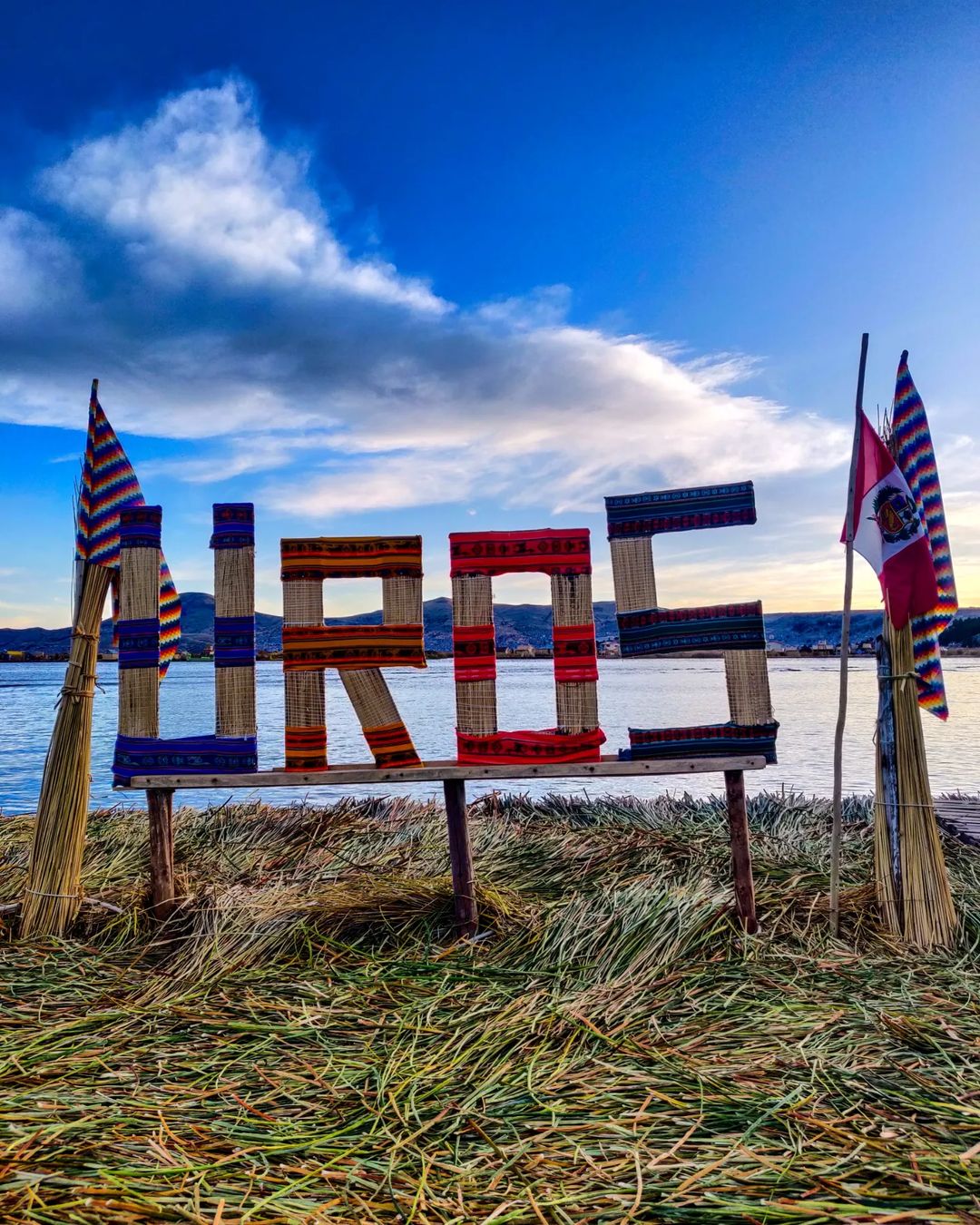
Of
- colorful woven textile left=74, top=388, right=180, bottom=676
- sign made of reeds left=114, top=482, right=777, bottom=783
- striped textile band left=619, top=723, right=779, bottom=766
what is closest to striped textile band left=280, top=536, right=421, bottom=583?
sign made of reeds left=114, top=482, right=777, bottom=783

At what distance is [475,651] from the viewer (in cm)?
535

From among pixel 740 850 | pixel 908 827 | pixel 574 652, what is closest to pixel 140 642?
pixel 574 652

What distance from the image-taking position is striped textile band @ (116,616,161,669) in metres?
5.43

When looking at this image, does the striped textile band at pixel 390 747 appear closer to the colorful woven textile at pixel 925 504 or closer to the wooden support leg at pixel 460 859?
the wooden support leg at pixel 460 859

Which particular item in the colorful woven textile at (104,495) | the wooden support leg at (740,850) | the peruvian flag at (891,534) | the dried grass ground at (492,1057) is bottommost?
the dried grass ground at (492,1057)

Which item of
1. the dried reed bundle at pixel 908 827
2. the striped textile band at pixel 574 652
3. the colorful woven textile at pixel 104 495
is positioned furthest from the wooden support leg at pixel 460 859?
the dried reed bundle at pixel 908 827

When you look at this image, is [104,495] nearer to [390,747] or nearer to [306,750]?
[306,750]

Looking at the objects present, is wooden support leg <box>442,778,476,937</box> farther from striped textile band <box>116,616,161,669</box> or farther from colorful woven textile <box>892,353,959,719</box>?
colorful woven textile <box>892,353,959,719</box>

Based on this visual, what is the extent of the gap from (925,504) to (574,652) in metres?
2.58

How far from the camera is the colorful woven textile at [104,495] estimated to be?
5773 millimetres

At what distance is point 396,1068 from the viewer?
3.55 m

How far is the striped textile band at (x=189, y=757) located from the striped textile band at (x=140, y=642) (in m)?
0.52

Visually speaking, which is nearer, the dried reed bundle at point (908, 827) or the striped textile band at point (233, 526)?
the dried reed bundle at point (908, 827)

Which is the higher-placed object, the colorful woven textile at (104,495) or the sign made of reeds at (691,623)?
the colorful woven textile at (104,495)
